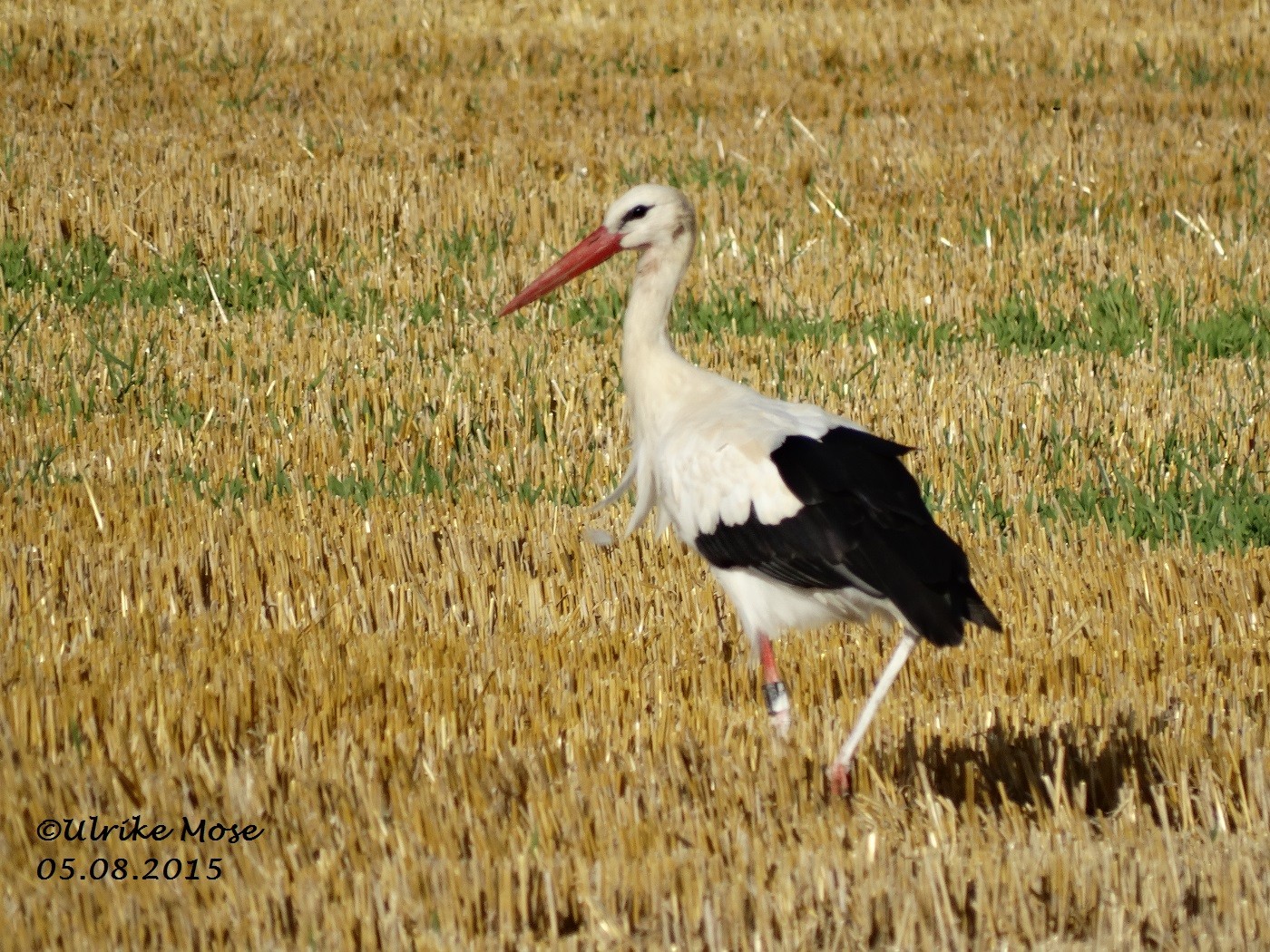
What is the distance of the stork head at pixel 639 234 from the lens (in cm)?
568

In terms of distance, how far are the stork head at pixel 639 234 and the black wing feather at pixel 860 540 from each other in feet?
3.64

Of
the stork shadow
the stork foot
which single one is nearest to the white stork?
the stork foot

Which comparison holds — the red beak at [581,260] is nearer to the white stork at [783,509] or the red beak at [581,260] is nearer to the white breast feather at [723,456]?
the white stork at [783,509]

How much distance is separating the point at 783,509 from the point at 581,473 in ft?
9.21

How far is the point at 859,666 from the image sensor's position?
530cm

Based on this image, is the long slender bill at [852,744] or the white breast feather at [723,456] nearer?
the long slender bill at [852,744]

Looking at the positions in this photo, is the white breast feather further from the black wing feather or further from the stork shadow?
the stork shadow

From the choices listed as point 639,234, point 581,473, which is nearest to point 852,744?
point 639,234

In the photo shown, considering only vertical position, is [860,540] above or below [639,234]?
below

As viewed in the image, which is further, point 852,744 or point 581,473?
point 581,473

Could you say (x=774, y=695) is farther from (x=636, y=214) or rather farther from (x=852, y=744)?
(x=636, y=214)

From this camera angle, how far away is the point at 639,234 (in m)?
5.68

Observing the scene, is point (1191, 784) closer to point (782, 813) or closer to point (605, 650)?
point (782, 813)

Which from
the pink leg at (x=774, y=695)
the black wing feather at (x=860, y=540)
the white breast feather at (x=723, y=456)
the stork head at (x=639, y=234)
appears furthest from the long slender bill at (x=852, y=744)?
the stork head at (x=639, y=234)
